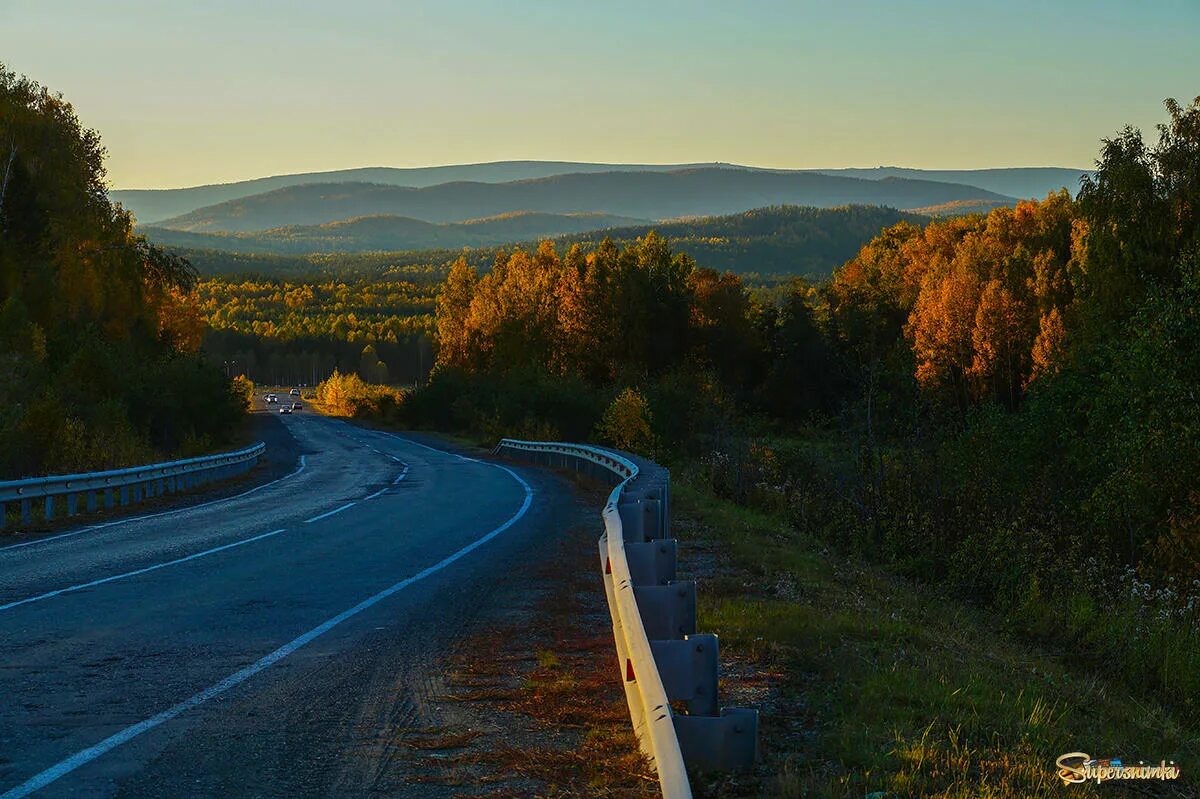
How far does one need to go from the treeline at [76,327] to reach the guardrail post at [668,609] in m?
22.4

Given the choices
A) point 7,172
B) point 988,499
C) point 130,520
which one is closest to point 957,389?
point 988,499

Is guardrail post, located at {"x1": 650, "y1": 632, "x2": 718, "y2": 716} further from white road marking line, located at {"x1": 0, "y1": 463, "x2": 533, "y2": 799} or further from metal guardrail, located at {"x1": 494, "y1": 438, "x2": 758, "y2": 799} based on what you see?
white road marking line, located at {"x1": 0, "y1": 463, "x2": 533, "y2": 799}

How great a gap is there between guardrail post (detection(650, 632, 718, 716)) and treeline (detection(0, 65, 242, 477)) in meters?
23.7

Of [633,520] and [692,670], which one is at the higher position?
[692,670]

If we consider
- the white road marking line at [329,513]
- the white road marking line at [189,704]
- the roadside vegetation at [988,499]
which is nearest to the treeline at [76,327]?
the white road marking line at [329,513]

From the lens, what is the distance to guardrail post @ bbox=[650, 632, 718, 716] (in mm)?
5758

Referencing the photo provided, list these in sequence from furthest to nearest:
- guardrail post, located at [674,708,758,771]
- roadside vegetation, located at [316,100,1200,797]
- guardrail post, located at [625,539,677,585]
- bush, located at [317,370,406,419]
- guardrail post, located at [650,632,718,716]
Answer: bush, located at [317,370,406,419]
guardrail post, located at [625,539,677,585]
roadside vegetation, located at [316,100,1200,797]
guardrail post, located at [650,632,718,716]
guardrail post, located at [674,708,758,771]

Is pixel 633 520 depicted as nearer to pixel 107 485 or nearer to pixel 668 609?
pixel 668 609

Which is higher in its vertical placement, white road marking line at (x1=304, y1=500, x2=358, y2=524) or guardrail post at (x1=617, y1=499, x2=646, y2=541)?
guardrail post at (x1=617, y1=499, x2=646, y2=541)

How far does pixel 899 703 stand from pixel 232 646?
5.06 meters

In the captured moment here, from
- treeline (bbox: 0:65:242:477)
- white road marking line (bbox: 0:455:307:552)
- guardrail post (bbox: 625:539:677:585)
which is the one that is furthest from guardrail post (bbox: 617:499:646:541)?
treeline (bbox: 0:65:242:477)

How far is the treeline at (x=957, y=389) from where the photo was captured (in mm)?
21453

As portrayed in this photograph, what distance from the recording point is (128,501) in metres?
26.4

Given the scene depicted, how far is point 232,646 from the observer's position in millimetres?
9547
